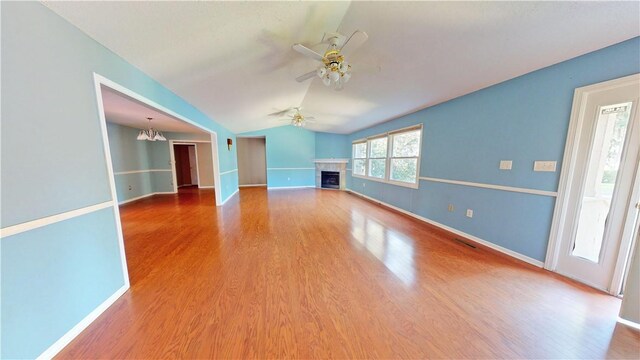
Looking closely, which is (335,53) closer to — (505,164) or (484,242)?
(505,164)

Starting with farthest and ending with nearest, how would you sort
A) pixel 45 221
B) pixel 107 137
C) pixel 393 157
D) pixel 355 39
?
pixel 393 157
pixel 355 39
pixel 107 137
pixel 45 221

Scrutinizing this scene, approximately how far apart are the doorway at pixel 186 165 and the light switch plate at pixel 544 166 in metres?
9.88

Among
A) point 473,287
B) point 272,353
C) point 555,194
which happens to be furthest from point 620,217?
point 272,353

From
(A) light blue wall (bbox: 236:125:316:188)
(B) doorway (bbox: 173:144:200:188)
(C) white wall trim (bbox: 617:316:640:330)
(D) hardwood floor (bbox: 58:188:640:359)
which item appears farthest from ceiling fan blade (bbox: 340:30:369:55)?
(B) doorway (bbox: 173:144:200:188)

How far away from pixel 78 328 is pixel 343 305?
75.3 inches

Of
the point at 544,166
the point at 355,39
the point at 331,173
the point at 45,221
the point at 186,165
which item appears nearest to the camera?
the point at 45,221

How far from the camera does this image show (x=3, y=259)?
3.28ft

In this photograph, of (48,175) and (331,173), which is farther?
(331,173)

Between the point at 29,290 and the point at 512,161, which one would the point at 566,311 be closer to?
the point at 512,161

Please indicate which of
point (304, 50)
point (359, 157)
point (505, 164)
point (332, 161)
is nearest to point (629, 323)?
point (505, 164)

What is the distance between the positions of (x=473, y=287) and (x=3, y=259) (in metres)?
3.27

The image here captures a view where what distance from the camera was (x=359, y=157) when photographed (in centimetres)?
679

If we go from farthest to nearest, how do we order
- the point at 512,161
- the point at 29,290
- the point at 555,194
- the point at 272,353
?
the point at 512,161
the point at 555,194
the point at 272,353
the point at 29,290

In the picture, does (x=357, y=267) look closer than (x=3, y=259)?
No
